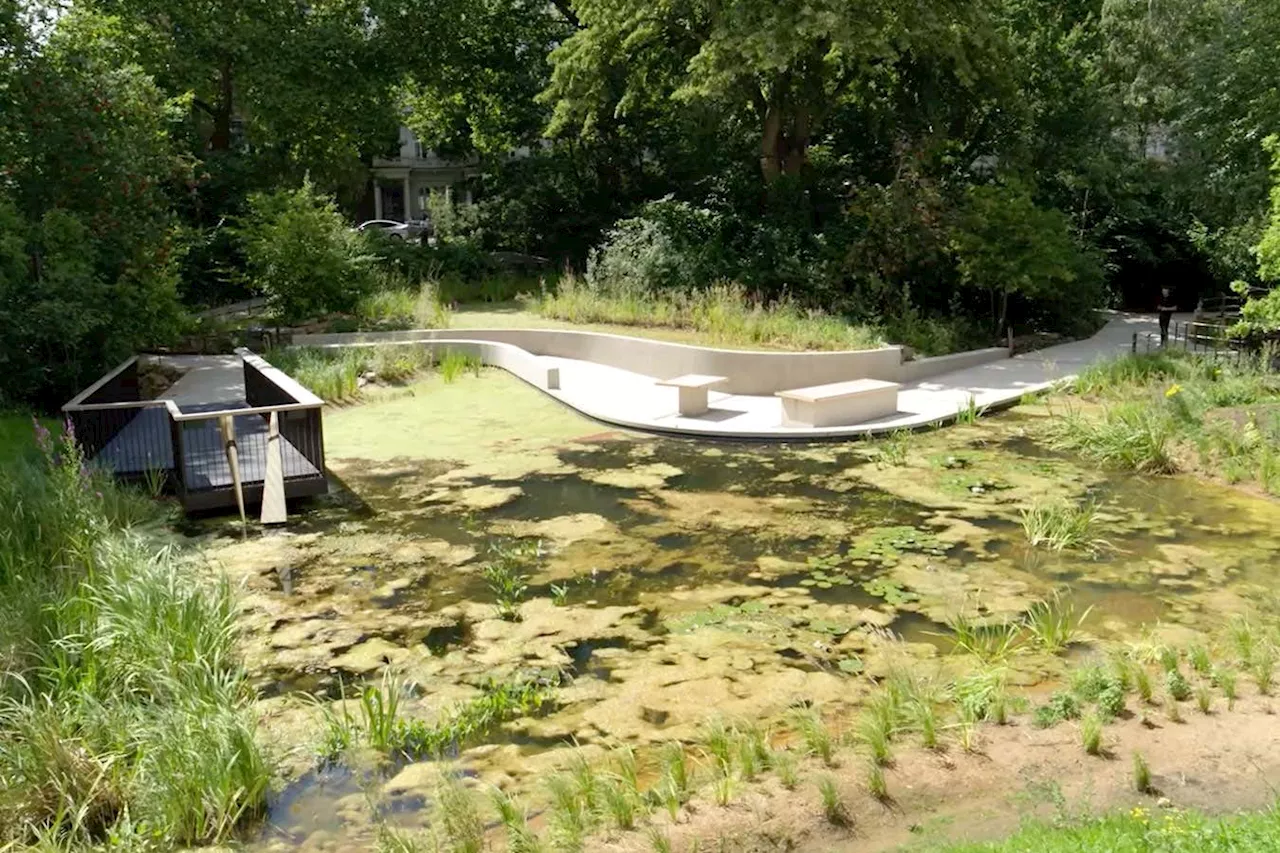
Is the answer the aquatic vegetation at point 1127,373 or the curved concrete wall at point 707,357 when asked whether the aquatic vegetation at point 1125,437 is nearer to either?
the aquatic vegetation at point 1127,373

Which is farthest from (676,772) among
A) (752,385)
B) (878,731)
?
(752,385)

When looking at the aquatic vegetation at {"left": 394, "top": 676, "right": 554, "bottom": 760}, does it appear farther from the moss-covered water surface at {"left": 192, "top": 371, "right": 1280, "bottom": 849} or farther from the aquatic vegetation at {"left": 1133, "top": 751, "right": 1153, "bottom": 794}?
the aquatic vegetation at {"left": 1133, "top": 751, "right": 1153, "bottom": 794}

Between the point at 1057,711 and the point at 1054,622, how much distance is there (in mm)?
1450

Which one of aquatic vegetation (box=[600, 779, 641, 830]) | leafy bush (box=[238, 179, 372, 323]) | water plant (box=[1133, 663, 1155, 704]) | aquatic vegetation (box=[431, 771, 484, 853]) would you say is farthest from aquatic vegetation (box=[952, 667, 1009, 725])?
leafy bush (box=[238, 179, 372, 323])

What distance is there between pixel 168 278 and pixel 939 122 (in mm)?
13808

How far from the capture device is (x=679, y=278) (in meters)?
19.0

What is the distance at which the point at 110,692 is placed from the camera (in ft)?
17.4

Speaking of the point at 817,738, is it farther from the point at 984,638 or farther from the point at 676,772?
the point at 984,638

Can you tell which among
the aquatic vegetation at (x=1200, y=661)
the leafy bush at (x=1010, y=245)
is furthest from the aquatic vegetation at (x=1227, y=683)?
the leafy bush at (x=1010, y=245)

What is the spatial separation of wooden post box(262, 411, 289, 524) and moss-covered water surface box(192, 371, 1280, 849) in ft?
0.67

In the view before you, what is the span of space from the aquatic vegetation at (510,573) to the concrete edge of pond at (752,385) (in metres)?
4.35

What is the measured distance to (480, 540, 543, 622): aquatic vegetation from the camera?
7.11 m

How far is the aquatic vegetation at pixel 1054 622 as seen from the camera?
247 inches

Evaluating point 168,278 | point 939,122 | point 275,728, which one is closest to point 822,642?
point 275,728
